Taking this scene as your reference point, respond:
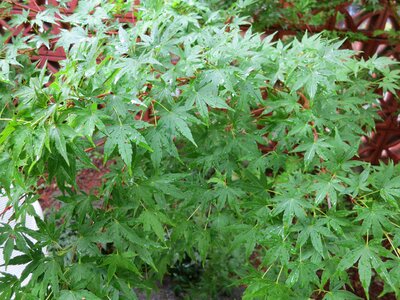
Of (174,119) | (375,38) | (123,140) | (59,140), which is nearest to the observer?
(59,140)

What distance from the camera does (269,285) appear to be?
1.39 metres

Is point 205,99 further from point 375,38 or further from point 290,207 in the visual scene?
point 375,38

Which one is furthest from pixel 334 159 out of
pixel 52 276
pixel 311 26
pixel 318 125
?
pixel 311 26

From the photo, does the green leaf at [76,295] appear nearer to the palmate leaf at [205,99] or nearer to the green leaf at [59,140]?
the green leaf at [59,140]

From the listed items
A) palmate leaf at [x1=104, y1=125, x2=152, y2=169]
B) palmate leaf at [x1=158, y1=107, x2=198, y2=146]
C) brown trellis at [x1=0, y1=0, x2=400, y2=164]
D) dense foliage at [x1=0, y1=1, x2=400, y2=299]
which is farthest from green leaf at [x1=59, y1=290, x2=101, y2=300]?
brown trellis at [x1=0, y1=0, x2=400, y2=164]

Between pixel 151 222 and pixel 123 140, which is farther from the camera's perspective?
pixel 151 222

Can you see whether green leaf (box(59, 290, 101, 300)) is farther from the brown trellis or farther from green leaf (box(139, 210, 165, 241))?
the brown trellis

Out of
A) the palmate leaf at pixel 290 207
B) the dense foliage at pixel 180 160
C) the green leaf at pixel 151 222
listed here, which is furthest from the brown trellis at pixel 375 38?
the palmate leaf at pixel 290 207

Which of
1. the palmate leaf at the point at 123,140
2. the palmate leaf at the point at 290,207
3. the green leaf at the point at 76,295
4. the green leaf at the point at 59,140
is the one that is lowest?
the green leaf at the point at 76,295

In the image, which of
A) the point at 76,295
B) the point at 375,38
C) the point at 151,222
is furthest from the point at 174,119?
the point at 375,38

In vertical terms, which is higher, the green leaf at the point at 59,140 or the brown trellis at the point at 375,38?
the green leaf at the point at 59,140

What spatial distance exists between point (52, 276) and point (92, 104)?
0.50m

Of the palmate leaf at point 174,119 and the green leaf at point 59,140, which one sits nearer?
the green leaf at point 59,140

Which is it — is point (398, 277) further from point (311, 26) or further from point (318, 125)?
point (311, 26)
